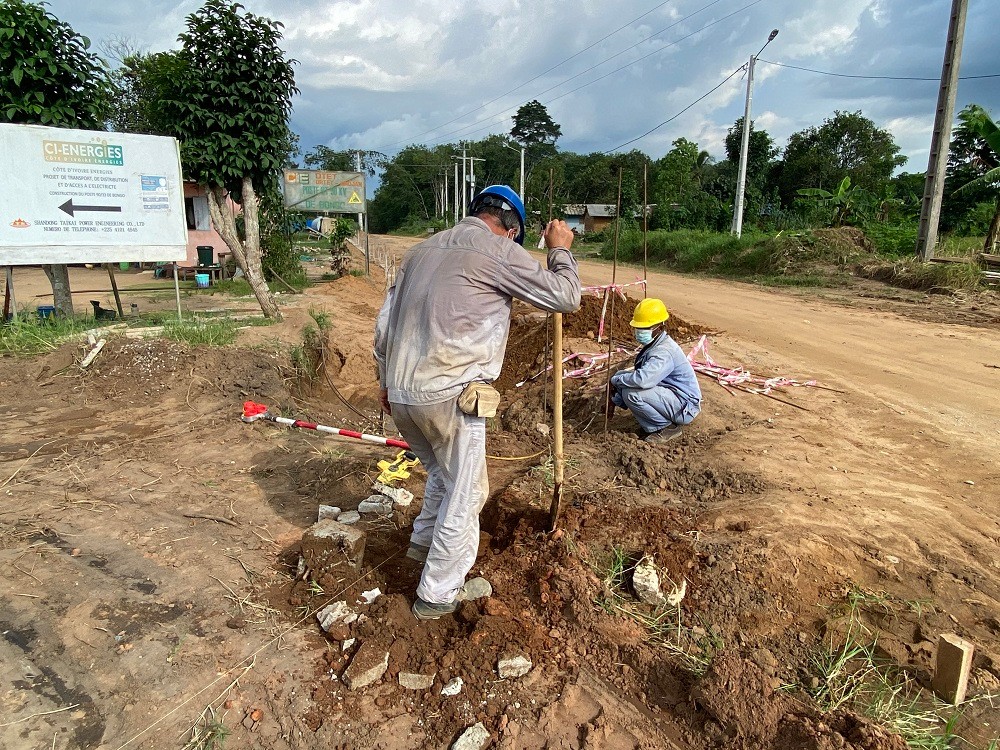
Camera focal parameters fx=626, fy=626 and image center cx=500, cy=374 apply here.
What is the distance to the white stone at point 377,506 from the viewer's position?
4148mm

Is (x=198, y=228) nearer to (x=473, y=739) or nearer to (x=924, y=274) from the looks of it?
(x=924, y=274)

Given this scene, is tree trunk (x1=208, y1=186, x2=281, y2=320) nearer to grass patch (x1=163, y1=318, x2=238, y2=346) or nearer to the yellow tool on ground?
grass patch (x1=163, y1=318, x2=238, y2=346)

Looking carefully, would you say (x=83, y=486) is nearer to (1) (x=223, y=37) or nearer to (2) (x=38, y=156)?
(2) (x=38, y=156)

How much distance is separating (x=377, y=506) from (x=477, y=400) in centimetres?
169

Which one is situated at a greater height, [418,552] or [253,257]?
[253,257]

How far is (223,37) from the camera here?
9008 millimetres

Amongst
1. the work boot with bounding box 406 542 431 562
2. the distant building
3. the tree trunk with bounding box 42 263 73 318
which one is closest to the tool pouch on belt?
the work boot with bounding box 406 542 431 562

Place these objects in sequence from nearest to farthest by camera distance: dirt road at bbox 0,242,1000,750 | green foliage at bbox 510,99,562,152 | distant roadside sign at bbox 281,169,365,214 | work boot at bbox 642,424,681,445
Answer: dirt road at bbox 0,242,1000,750, work boot at bbox 642,424,681,445, distant roadside sign at bbox 281,169,365,214, green foliage at bbox 510,99,562,152

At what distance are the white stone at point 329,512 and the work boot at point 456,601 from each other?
48.5 inches

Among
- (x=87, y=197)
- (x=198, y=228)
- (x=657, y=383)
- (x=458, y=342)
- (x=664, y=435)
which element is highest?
(x=87, y=197)

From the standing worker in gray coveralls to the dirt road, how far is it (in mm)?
390

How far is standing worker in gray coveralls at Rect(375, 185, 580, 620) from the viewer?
2.85 meters

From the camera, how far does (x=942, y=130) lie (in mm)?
13781

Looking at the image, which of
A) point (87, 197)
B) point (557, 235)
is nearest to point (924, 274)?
point (557, 235)
